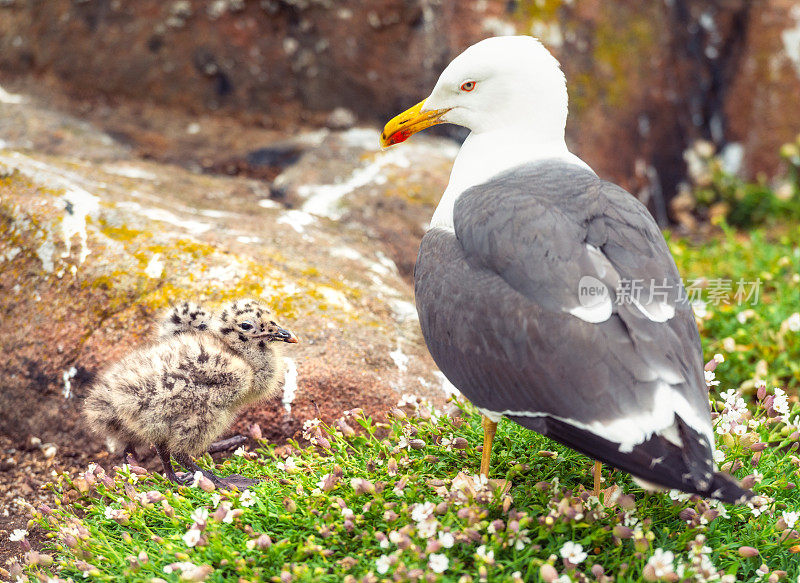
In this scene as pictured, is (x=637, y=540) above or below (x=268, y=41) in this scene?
below

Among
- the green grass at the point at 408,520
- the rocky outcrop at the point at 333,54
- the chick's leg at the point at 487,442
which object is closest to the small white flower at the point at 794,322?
the green grass at the point at 408,520

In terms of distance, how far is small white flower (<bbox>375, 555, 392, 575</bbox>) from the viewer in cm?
285

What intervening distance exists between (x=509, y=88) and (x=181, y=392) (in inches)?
80.2

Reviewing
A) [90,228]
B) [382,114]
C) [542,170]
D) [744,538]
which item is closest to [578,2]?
[382,114]

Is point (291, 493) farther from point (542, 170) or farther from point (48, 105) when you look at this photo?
point (48, 105)

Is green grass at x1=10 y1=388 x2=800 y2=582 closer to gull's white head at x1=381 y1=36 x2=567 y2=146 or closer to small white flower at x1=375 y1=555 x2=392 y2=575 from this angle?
small white flower at x1=375 y1=555 x2=392 y2=575

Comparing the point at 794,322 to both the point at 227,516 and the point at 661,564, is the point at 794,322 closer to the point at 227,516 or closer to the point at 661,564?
the point at 661,564

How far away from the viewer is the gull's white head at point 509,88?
3.78m

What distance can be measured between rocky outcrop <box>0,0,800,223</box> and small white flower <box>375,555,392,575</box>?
4.26m

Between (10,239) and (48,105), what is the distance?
2442mm

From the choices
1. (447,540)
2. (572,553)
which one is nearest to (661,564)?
(572,553)

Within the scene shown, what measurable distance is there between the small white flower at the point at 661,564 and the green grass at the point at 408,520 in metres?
0.12

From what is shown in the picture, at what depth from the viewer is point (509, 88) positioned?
150 inches

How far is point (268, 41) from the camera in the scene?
6930 mm
